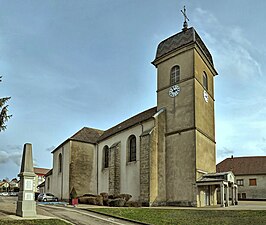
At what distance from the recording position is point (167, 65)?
32.8m

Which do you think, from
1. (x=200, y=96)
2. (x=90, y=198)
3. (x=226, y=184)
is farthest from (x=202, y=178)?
(x=90, y=198)

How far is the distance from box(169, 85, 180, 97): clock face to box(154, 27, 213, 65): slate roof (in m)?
3.69

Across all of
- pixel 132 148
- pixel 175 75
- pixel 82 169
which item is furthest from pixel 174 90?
pixel 82 169

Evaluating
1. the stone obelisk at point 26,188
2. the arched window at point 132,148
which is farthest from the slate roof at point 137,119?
the stone obelisk at point 26,188

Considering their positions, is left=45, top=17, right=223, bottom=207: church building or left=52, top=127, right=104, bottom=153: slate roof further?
left=52, top=127, right=104, bottom=153: slate roof

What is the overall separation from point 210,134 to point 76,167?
55.8ft

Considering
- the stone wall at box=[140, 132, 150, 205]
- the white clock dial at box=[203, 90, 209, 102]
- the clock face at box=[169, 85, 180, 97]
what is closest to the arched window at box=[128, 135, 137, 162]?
the stone wall at box=[140, 132, 150, 205]

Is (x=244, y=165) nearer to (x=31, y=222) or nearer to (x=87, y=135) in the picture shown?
(x=87, y=135)

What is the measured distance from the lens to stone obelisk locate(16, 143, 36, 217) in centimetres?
1795

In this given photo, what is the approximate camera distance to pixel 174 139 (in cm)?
2995

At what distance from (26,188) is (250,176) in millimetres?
41907

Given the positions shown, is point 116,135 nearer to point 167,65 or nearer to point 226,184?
point 167,65

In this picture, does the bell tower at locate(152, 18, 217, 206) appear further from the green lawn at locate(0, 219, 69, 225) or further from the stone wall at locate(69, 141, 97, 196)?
the green lawn at locate(0, 219, 69, 225)

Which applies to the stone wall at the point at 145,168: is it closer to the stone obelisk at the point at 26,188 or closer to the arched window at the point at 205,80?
the arched window at the point at 205,80
